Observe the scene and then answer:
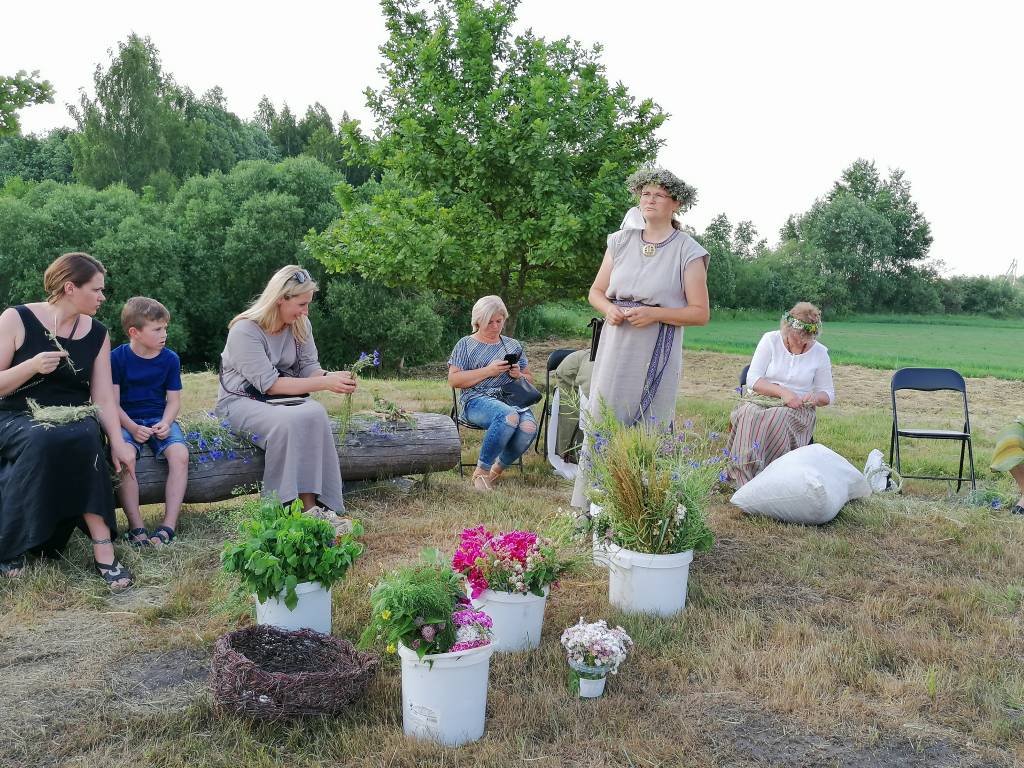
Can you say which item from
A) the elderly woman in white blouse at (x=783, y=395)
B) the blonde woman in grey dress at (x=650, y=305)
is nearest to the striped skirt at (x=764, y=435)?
the elderly woman in white blouse at (x=783, y=395)

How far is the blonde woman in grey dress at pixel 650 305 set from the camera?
458cm

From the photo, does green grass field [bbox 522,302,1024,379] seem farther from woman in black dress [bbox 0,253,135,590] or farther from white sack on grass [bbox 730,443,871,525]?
woman in black dress [bbox 0,253,135,590]

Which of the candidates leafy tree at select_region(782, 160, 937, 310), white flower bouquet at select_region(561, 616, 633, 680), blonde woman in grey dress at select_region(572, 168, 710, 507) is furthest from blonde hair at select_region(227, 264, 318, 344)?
leafy tree at select_region(782, 160, 937, 310)

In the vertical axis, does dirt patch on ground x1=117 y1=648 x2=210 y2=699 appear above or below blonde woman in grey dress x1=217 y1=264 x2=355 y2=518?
below

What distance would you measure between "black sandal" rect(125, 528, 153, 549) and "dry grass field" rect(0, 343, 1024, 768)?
154 mm

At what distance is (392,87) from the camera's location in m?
9.59

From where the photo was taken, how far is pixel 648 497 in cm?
364

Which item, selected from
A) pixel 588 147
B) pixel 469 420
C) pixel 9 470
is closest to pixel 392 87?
pixel 588 147

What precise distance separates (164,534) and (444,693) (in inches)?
104

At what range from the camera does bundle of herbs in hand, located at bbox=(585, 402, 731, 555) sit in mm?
3641

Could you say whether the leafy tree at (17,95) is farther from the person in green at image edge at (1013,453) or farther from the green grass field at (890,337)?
the person in green at image edge at (1013,453)

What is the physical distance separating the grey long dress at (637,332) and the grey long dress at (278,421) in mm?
1548

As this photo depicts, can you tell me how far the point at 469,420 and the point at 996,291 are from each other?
123ft

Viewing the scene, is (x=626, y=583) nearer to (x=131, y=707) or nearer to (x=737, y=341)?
(x=131, y=707)
